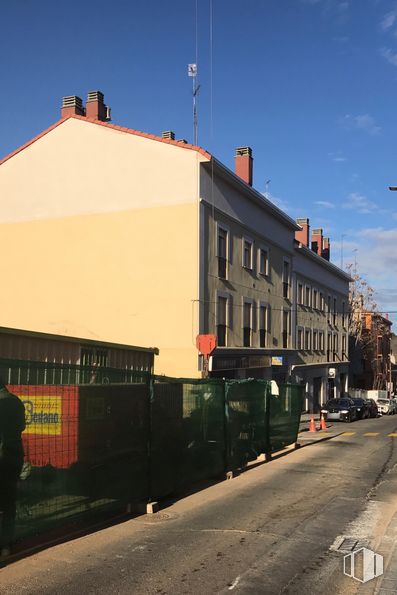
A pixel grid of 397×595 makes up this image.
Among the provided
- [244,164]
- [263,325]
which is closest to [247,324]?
[263,325]

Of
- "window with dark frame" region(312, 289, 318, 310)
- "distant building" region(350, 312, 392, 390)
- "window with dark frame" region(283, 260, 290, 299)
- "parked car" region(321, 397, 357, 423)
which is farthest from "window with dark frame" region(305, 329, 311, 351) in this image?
"distant building" region(350, 312, 392, 390)

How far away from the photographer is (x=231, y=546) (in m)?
6.46

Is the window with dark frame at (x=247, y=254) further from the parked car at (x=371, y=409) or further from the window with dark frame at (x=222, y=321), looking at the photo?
the parked car at (x=371, y=409)

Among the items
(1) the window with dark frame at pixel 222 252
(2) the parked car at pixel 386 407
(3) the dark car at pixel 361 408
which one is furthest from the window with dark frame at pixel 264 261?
(2) the parked car at pixel 386 407

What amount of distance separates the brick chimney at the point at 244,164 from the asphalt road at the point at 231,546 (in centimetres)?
2370

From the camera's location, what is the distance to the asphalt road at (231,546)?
524 centimetres

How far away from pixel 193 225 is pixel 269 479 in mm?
14676

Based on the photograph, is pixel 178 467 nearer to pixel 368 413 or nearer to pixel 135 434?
pixel 135 434

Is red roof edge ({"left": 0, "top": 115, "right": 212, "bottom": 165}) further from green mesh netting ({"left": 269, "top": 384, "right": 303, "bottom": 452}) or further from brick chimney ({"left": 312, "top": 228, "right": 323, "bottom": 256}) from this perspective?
→ brick chimney ({"left": 312, "top": 228, "right": 323, "bottom": 256})

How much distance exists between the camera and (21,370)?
593cm

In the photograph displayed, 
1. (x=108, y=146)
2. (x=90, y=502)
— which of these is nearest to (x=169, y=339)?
(x=108, y=146)

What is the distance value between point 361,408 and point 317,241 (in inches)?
765

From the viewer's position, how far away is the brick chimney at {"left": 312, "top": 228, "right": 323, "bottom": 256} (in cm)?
5031

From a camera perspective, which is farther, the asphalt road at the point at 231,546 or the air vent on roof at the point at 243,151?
the air vent on roof at the point at 243,151
